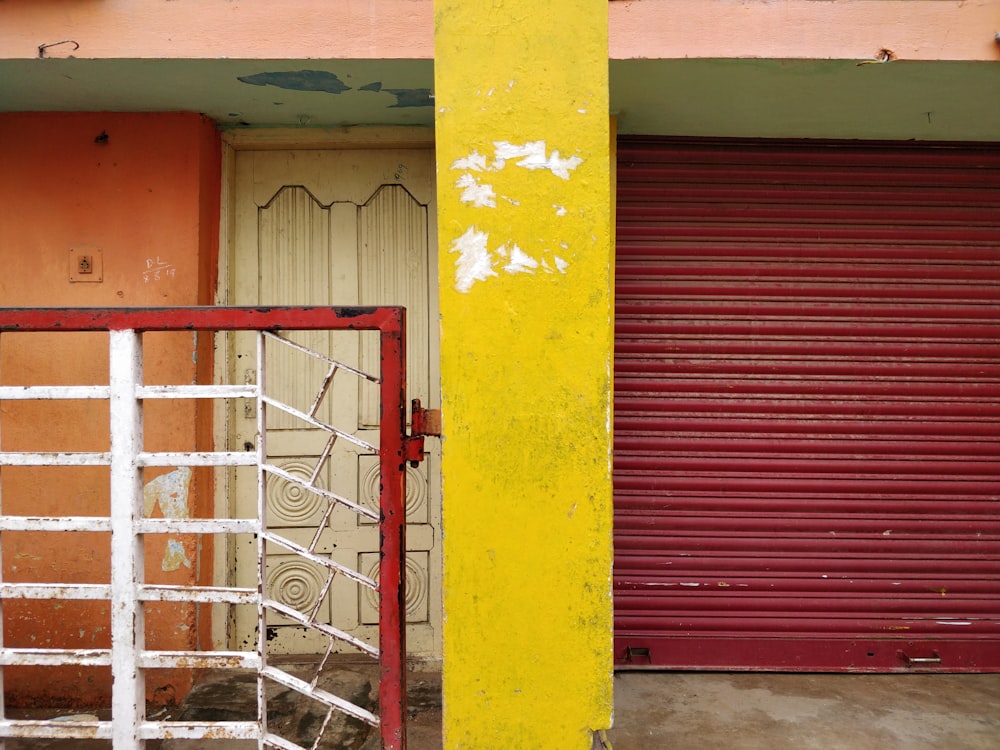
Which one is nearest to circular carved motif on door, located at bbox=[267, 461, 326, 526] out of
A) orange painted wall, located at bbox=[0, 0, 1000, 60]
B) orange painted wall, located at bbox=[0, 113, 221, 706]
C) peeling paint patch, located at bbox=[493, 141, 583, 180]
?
orange painted wall, located at bbox=[0, 113, 221, 706]

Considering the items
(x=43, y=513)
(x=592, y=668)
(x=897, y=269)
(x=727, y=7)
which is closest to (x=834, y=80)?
(x=727, y=7)

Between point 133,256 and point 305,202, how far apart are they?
0.93 m

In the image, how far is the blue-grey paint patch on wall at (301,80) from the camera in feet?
10.9

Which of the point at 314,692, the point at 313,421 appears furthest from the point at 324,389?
the point at 314,692

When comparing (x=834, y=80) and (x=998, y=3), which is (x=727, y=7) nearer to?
(x=834, y=80)

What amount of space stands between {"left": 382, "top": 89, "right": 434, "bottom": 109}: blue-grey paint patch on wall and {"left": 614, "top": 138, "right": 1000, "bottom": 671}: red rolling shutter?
1147 millimetres

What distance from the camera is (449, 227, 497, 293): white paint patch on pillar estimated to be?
6.82 ft

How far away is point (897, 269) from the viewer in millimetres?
4156

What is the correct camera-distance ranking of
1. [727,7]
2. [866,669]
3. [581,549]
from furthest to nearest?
[866,669] → [727,7] → [581,549]

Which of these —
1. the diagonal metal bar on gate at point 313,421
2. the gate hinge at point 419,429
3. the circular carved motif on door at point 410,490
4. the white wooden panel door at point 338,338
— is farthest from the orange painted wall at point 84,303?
the gate hinge at point 419,429

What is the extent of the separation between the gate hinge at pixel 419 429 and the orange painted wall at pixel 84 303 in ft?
6.38

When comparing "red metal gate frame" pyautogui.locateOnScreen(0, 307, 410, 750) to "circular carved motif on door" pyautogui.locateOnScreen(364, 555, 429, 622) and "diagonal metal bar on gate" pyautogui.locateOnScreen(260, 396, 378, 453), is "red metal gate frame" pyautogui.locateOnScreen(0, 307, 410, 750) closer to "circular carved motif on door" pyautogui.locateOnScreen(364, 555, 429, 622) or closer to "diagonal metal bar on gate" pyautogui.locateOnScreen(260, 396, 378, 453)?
"diagonal metal bar on gate" pyautogui.locateOnScreen(260, 396, 378, 453)

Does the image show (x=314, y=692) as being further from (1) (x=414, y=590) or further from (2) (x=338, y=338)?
Answer: (2) (x=338, y=338)

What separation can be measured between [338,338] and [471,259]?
2.15 metres
